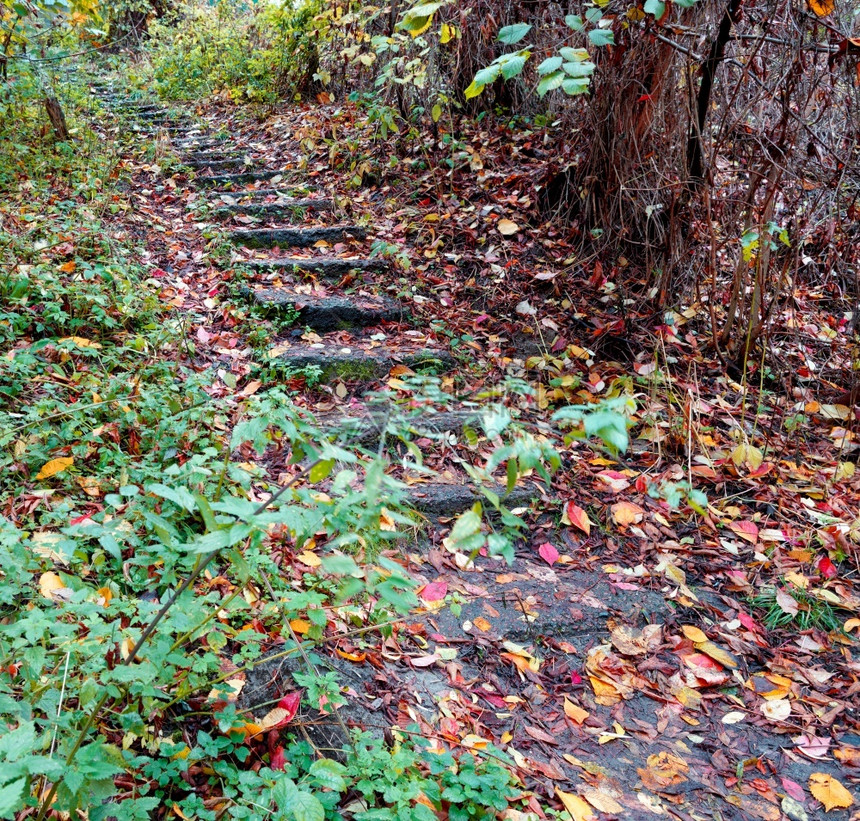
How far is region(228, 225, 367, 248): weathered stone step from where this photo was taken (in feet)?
15.3

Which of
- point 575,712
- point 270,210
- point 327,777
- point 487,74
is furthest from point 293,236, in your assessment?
point 327,777

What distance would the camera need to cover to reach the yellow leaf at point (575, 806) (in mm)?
1829

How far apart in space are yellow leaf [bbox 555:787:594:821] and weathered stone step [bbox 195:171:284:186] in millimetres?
5079

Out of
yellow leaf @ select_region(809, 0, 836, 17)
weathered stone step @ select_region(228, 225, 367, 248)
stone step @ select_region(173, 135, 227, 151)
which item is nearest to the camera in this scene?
yellow leaf @ select_region(809, 0, 836, 17)

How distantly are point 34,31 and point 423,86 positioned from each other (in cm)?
348

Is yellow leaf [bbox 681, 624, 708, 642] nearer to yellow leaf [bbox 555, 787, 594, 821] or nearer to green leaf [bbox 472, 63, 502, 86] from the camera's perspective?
yellow leaf [bbox 555, 787, 594, 821]

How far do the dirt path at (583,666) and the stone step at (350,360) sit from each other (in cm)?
1

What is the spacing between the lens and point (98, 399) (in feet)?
9.10

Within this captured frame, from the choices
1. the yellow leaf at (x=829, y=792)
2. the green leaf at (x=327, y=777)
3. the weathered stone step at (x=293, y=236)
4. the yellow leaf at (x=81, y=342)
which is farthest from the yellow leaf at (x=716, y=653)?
the weathered stone step at (x=293, y=236)

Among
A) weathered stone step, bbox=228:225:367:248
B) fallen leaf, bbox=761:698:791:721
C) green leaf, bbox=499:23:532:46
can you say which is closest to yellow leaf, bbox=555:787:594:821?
fallen leaf, bbox=761:698:791:721

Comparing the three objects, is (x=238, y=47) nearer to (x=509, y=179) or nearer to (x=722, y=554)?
(x=509, y=179)

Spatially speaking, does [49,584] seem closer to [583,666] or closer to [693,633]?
[583,666]

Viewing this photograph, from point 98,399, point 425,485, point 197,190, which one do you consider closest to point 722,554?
point 425,485

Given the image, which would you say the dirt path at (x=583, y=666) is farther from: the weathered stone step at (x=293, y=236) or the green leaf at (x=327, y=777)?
the weathered stone step at (x=293, y=236)
